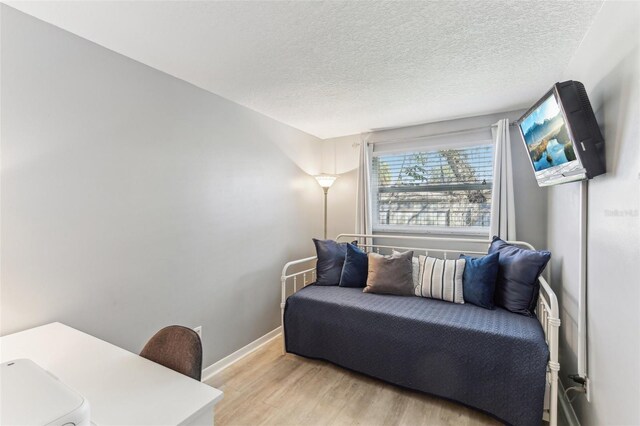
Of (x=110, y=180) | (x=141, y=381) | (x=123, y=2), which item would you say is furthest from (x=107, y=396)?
(x=123, y=2)

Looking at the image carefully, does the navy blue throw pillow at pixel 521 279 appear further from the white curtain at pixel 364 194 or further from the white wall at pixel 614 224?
the white curtain at pixel 364 194

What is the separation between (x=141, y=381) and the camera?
96 cm

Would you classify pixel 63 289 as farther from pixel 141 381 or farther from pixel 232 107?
pixel 232 107

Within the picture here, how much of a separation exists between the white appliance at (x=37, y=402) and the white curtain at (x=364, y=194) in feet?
9.66

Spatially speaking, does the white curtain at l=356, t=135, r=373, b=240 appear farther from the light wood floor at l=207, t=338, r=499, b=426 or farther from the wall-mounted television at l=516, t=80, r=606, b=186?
the wall-mounted television at l=516, t=80, r=606, b=186

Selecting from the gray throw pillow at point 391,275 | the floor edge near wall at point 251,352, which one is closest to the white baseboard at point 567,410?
the floor edge near wall at point 251,352

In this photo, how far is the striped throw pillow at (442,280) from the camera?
236cm

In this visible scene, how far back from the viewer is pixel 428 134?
313 centimetres

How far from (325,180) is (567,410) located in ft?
8.93

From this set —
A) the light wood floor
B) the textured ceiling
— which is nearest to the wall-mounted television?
the textured ceiling

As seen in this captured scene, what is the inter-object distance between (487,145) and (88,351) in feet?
11.0

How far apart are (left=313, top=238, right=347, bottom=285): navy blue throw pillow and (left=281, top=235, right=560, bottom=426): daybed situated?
209mm

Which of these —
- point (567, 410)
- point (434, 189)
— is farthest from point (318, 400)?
point (434, 189)

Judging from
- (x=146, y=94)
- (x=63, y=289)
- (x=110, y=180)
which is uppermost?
(x=146, y=94)
